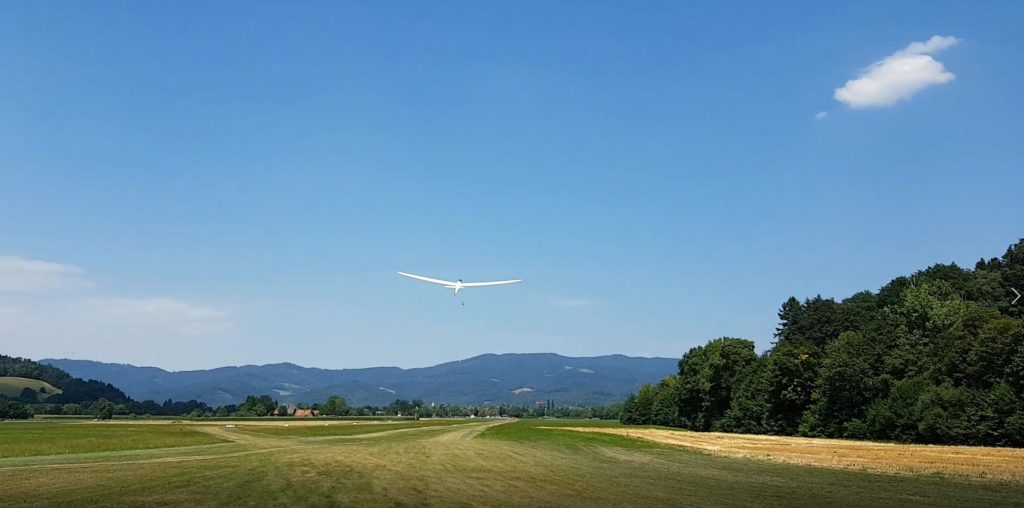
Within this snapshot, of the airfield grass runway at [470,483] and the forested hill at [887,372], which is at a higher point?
the forested hill at [887,372]

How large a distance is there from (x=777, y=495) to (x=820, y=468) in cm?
1362

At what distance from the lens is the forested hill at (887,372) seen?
64.3 metres

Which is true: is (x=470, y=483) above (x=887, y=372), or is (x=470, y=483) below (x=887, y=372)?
below

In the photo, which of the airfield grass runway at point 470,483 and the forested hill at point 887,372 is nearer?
the airfield grass runway at point 470,483

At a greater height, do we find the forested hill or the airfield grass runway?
the forested hill

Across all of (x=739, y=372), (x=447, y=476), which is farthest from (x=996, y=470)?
(x=739, y=372)

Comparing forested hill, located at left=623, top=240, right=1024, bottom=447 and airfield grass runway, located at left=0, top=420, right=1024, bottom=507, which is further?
forested hill, located at left=623, top=240, right=1024, bottom=447

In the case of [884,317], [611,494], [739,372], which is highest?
[884,317]

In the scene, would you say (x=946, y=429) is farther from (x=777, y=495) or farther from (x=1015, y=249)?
(x=1015, y=249)

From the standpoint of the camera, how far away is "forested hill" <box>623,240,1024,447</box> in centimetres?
6431

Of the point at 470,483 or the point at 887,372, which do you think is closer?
the point at 470,483

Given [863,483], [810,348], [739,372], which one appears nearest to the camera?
[863,483]

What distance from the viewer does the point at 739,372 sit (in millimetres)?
113125

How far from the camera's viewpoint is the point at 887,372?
84.5 m
